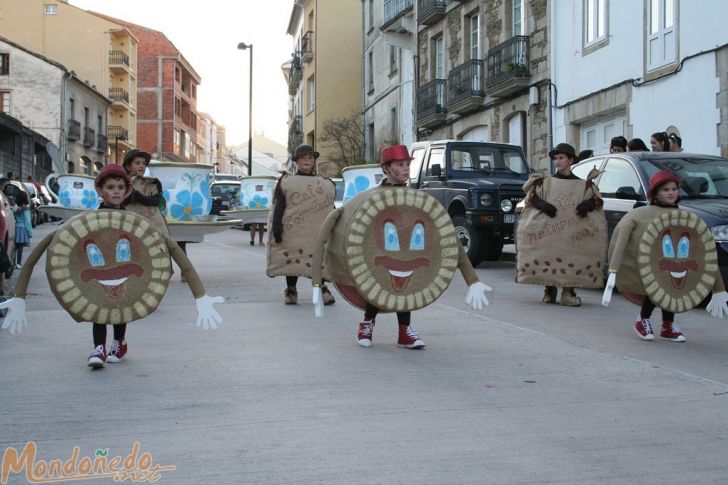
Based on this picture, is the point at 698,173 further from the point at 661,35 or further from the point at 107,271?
the point at 661,35

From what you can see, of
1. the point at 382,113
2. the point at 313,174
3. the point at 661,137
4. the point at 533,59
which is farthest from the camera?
the point at 382,113

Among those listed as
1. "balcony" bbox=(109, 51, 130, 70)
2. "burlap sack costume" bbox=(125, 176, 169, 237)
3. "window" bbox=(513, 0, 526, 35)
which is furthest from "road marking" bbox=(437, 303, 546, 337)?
"balcony" bbox=(109, 51, 130, 70)

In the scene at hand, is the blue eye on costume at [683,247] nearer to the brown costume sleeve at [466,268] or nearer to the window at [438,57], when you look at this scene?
the brown costume sleeve at [466,268]

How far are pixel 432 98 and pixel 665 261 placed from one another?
80.3 feet

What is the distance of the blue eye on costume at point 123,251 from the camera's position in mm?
6344

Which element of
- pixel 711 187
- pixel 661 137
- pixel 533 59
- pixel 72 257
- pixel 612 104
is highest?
pixel 533 59

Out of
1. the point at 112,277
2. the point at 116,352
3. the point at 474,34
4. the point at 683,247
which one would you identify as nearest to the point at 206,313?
the point at 112,277

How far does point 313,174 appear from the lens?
10.7m

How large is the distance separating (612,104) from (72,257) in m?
16.7

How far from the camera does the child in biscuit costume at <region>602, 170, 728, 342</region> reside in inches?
299

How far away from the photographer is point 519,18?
25.9 m

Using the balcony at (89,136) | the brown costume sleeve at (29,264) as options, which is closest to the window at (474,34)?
the brown costume sleeve at (29,264)

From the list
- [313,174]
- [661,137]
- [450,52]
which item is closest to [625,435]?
[313,174]

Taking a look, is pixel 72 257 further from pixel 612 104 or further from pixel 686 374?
pixel 612 104
